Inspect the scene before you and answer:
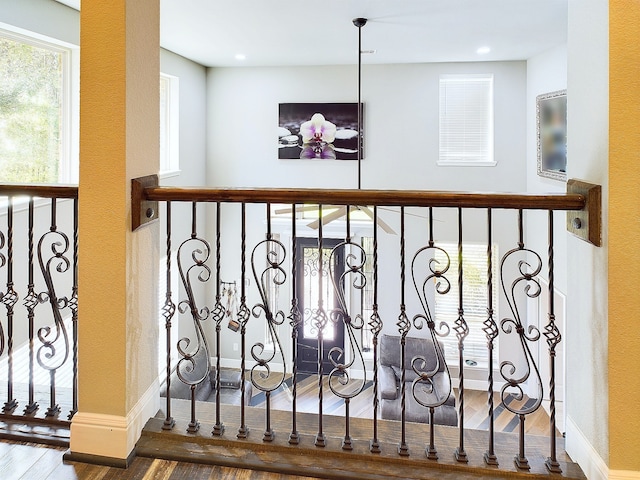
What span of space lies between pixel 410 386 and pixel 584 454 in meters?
4.70

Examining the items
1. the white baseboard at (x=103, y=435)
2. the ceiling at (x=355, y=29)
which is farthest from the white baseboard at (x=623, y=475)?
the ceiling at (x=355, y=29)

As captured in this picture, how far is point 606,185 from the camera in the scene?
1.39 m

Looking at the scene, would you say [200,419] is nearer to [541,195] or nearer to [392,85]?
[541,195]

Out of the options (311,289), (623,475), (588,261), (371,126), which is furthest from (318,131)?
(623,475)

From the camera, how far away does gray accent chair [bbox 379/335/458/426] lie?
17.0 feet

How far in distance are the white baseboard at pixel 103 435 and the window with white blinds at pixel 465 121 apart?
6215 mm

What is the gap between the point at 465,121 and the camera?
23.1 ft

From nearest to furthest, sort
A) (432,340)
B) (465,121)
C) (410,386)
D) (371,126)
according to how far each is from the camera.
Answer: (432,340), (410,386), (465,121), (371,126)

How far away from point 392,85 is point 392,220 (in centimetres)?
203

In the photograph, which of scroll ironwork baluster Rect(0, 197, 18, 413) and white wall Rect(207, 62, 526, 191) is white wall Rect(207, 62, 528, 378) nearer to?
white wall Rect(207, 62, 526, 191)

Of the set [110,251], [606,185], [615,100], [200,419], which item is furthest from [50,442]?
[615,100]

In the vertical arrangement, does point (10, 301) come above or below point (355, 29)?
below

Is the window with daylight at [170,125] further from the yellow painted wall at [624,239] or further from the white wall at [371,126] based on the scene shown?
the yellow painted wall at [624,239]

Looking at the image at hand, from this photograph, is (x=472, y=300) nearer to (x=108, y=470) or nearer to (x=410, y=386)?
(x=410, y=386)
